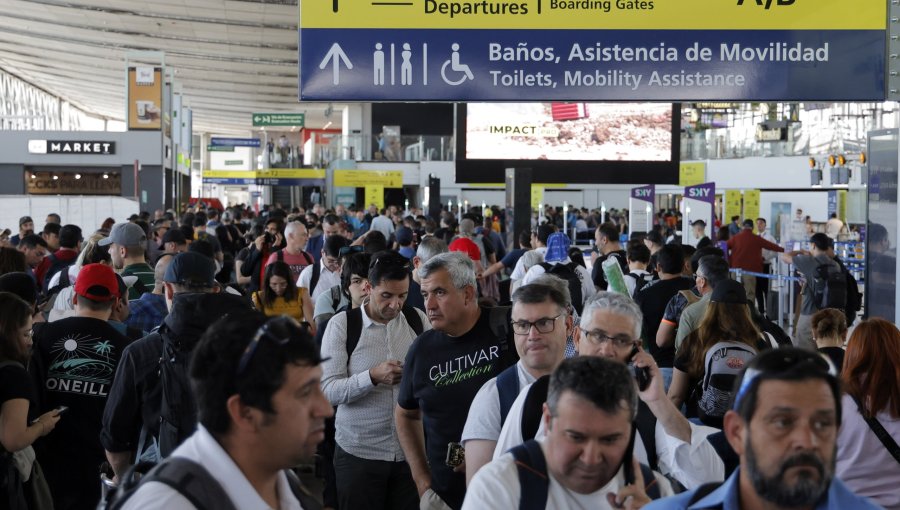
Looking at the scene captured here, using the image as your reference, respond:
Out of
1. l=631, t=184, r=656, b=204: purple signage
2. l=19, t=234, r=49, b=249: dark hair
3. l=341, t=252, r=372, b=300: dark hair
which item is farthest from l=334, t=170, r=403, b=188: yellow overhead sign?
l=341, t=252, r=372, b=300: dark hair

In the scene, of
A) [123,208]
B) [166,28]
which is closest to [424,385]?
[123,208]

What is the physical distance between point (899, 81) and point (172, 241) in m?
6.19

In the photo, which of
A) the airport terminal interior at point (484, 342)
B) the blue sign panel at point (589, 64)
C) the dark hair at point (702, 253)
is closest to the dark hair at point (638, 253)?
the airport terminal interior at point (484, 342)

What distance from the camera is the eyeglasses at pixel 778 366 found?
2199mm

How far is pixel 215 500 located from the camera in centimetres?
202

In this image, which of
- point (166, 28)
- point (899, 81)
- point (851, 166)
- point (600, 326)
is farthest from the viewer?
point (166, 28)

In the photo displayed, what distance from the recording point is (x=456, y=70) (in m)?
6.93

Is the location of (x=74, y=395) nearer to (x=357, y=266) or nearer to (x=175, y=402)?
(x=175, y=402)

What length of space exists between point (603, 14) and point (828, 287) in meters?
5.94

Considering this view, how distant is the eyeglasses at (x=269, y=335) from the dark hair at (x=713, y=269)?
16.4ft

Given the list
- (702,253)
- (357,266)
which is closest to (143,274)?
(357,266)

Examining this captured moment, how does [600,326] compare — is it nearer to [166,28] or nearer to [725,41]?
[725,41]

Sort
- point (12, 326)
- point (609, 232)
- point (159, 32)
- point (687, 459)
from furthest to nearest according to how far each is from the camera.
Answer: point (159, 32) → point (609, 232) → point (12, 326) → point (687, 459)

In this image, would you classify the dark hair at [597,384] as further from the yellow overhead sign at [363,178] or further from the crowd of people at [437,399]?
the yellow overhead sign at [363,178]
